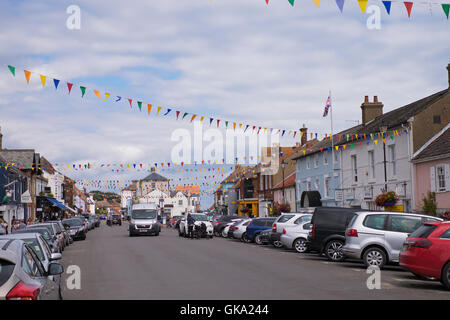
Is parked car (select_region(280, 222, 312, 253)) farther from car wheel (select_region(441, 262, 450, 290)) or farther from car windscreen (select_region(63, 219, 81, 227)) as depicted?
car windscreen (select_region(63, 219, 81, 227))

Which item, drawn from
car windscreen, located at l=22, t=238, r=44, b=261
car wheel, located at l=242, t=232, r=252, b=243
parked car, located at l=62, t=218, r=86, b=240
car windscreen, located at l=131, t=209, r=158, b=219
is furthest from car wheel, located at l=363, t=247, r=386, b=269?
car windscreen, located at l=131, t=209, r=158, b=219

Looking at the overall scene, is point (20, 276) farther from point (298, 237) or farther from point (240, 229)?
point (240, 229)

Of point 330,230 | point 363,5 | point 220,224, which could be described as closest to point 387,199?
point 220,224

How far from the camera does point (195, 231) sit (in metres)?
37.6

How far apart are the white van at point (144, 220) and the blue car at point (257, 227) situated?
9911 millimetres

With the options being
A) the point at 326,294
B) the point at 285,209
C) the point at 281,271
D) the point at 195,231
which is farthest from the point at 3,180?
the point at 326,294

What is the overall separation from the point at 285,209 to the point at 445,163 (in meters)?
27.9

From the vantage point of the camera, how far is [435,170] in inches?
1228

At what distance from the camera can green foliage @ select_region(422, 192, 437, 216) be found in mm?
30312

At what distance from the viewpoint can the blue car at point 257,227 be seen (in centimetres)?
3231

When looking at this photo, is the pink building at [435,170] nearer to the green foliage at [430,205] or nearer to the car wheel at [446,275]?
the green foliage at [430,205]

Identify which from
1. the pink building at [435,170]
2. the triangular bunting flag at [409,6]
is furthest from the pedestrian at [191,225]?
the triangular bunting flag at [409,6]
